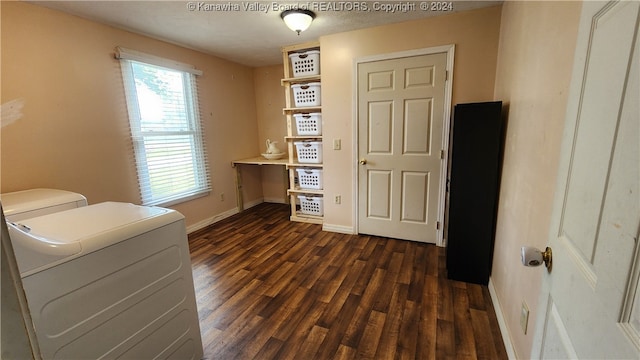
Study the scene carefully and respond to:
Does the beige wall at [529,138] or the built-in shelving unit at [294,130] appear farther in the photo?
the built-in shelving unit at [294,130]

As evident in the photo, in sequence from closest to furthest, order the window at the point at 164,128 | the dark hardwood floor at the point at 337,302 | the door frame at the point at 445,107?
the dark hardwood floor at the point at 337,302
the door frame at the point at 445,107
the window at the point at 164,128

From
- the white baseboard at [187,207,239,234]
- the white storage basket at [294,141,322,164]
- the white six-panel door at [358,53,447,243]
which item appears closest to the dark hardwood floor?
the white six-panel door at [358,53,447,243]

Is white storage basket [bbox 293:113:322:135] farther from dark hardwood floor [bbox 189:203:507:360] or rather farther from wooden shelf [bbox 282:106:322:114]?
dark hardwood floor [bbox 189:203:507:360]

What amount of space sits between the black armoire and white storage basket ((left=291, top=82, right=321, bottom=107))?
1.70 meters

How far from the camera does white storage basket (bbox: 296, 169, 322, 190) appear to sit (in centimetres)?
355

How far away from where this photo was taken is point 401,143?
282 cm

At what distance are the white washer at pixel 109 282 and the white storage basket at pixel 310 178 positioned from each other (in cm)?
230

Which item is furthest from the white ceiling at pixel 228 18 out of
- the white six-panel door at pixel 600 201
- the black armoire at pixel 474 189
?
the white six-panel door at pixel 600 201

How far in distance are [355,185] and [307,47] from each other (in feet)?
5.65

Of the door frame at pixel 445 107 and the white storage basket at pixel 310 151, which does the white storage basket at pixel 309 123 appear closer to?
the white storage basket at pixel 310 151

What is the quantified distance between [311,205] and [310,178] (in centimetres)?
38

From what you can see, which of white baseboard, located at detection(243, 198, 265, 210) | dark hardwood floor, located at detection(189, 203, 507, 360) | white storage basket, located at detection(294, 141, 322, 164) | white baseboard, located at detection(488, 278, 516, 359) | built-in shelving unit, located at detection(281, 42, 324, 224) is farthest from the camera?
white baseboard, located at detection(243, 198, 265, 210)

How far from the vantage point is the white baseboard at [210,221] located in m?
3.48

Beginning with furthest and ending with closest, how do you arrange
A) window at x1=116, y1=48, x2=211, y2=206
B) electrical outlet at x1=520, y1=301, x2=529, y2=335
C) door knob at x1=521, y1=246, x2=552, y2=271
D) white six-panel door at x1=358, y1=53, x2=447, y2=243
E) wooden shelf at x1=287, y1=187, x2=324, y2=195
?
1. wooden shelf at x1=287, y1=187, x2=324, y2=195
2. window at x1=116, y1=48, x2=211, y2=206
3. white six-panel door at x1=358, y1=53, x2=447, y2=243
4. electrical outlet at x1=520, y1=301, x2=529, y2=335
5. door knob at x1=521, y1=246, x2=552, y2=271
